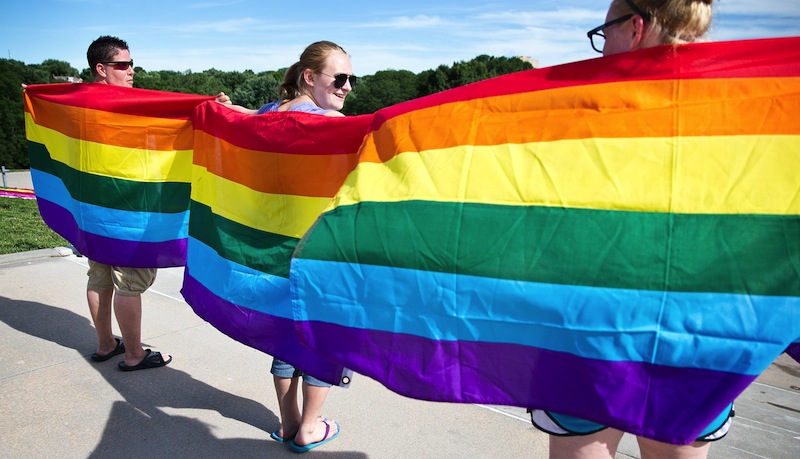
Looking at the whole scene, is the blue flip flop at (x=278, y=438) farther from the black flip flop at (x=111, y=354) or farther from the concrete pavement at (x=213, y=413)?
the black flip flop at (x=111, y=354)

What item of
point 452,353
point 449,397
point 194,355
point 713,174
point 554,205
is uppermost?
point 713,174

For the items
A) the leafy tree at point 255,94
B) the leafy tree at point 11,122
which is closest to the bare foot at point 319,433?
the leafy tree at point 11,122

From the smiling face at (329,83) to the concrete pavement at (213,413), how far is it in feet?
5.43

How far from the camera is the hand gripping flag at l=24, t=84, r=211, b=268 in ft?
11.7

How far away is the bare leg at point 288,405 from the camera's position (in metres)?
2.89

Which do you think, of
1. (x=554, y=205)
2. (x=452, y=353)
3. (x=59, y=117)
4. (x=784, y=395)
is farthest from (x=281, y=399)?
(x=784, y=395)

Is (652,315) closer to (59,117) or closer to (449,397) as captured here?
(449,397)

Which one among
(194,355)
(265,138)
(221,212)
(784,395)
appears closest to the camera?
Result: (265,138)

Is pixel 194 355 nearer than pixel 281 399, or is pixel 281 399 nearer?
pixel 281 399

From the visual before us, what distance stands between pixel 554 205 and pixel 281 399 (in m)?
1.88

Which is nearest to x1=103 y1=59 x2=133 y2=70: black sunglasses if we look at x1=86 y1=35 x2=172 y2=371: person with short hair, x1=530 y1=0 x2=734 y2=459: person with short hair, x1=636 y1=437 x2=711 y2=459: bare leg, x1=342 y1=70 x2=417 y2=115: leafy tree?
x1=86 y1=35 x2=172 y2=371: person with short hair

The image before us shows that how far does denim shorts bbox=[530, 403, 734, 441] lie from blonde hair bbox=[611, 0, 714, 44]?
0.99 m

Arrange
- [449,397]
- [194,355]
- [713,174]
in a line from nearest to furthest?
[713,174] → [449,397] → [194,355]

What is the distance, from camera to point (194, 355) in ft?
13.4
